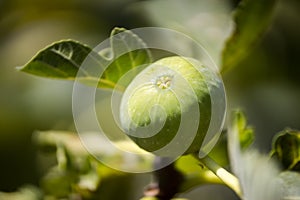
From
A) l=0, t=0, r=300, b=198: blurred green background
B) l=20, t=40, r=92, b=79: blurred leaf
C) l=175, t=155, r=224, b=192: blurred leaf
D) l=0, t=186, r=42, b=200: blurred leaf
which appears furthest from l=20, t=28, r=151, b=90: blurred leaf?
l=0, t=0, r=300, b=198: blurred green background

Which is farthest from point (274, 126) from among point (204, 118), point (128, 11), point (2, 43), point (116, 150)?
point (204, 118)

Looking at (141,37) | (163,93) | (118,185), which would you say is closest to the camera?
(163,93)

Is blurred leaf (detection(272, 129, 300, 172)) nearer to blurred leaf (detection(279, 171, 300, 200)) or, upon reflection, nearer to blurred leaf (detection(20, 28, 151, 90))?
blurred leaf (detection(279, 171, 300, 200))

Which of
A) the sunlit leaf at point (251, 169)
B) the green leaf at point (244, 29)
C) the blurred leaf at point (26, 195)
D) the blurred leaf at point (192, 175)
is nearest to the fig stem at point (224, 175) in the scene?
the sunlit leaf at point (251, 169)

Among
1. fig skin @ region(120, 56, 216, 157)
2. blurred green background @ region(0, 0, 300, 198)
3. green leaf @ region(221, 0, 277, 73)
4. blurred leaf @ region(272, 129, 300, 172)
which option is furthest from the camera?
blurred green background @ region(0, 0, 300, 198)

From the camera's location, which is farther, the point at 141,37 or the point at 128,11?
the point at 128,11

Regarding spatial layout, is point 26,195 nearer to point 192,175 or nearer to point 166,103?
point 192,175

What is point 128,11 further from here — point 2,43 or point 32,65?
point 32,65

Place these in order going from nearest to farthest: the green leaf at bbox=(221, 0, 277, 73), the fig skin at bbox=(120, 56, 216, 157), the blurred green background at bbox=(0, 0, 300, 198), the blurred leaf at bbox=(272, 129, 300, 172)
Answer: the fig skin at bbox=(120, 56, 216, 157) < the blurred leaf at bbox=(272, 129, 300, 172) < the green leaf at bbox=(221, 0, 277, 73) < the blurred green background at bbox=(0, 0, 300, 198)
